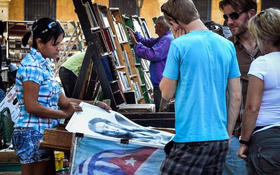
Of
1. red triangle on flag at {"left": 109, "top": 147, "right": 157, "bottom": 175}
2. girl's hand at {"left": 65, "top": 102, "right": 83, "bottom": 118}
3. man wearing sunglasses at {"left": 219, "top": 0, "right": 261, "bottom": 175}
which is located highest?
man wearing sunglasses at {"left": 219, "top": 0, "right": 261, "bottom": 175}

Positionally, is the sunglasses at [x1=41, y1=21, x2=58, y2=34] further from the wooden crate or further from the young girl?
the wooden crate

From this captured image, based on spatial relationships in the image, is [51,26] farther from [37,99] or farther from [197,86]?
[197,86]

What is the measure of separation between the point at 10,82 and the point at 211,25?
3.84 metres

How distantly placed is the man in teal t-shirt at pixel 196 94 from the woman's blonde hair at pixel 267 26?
0.24 metres

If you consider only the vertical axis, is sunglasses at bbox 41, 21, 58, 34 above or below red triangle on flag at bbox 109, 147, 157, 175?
above

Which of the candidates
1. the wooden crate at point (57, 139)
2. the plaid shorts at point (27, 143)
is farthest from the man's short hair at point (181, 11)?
the plaid shorts at point (27, 143)

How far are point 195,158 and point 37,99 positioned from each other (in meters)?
1.18

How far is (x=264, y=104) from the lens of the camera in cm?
308

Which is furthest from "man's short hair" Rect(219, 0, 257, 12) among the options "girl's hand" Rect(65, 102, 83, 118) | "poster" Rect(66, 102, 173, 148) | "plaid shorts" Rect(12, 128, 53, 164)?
"plaid shorts" Rect(12, 128, 53, 164)

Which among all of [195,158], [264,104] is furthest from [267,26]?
[195,158]

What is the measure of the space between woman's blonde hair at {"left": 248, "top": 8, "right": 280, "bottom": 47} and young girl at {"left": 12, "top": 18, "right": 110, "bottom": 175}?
1.31 meters

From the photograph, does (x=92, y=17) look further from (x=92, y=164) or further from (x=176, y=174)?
(x=176, y=174)

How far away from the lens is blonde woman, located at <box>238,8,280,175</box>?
2.94m

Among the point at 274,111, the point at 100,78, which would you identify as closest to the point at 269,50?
the point at 274,111
